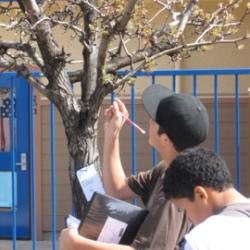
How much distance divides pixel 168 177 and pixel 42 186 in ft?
18.7

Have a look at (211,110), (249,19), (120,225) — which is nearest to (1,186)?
(211,110)

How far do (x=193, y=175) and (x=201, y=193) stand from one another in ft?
0.21

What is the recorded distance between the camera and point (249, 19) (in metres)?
7.60

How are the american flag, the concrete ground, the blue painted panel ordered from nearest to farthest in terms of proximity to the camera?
the blue painted panel
the concrete ground
the american flag

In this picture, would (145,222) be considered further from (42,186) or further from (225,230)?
(42,186)

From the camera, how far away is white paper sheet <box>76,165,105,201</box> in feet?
9.64

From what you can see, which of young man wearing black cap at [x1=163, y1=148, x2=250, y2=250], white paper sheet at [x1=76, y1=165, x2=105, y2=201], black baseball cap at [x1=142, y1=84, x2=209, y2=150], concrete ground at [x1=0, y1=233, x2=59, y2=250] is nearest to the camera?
young man wearing black cap at [x1=163, y1=148, x2=250, y2=250]

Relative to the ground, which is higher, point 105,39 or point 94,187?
point 105,39

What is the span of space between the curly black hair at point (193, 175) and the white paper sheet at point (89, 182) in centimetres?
81

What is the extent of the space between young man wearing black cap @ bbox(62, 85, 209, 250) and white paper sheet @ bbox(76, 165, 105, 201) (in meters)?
0.13

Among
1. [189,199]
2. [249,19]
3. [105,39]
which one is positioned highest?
[249,19]

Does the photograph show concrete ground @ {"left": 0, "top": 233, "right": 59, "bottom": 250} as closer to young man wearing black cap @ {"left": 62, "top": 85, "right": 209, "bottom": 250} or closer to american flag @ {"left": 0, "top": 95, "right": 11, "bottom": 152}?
american flag @ {"left": 0, "top": 95, "right": 11, "bottom": 152}

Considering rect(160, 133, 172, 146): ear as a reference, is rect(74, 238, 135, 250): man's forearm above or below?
below

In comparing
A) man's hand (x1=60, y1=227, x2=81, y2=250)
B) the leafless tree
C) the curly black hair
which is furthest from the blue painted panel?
the curly black hair
